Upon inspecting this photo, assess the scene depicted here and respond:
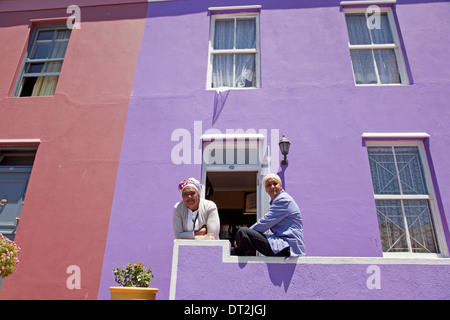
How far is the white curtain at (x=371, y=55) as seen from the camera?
5.84 metres

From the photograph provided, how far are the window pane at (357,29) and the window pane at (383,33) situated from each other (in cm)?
14

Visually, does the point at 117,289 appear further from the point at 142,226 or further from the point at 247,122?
the point at 247,122

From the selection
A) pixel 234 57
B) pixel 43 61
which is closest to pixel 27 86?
pixel 43 61

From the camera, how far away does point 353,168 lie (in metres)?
5.02

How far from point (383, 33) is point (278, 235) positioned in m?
5.12

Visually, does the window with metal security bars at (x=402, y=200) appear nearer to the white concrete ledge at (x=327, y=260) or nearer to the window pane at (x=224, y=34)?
the white concrete ledge at (x=327, y=260)

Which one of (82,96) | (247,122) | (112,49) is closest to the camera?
(247,122)

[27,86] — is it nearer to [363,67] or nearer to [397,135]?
[363,67]

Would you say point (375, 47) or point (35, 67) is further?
point (35, 67)

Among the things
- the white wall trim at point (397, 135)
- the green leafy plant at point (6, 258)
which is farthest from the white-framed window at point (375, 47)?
the green leafy plant at point (6, 258)

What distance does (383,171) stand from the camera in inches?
201

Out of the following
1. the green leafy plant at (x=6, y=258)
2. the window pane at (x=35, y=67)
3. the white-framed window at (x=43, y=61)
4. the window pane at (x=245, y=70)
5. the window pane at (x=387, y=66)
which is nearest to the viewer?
the green leafy plant at (x=6, y=258)

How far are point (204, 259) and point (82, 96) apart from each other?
4.51 m
